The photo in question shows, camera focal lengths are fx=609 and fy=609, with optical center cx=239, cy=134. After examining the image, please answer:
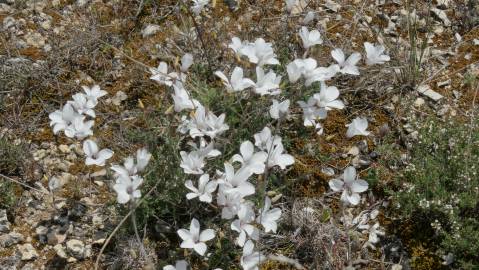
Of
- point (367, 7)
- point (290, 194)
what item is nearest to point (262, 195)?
point (290, 194)

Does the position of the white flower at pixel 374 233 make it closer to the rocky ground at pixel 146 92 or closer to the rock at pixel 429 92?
the rocky ground at pixel 146 92

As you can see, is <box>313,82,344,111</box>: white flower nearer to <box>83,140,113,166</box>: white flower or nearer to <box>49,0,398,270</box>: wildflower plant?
<box>49,0,398,270</box>: wildflower plant

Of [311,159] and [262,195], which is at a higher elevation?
[262,195]

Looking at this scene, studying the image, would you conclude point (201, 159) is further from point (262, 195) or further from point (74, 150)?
point (74, 150)

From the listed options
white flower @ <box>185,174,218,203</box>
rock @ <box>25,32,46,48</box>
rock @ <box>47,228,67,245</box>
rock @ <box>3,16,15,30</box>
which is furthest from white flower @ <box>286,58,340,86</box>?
rock @ <box>3,16,15,30</box>

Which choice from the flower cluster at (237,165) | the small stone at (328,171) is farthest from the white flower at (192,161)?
the small stone at (328,171)
